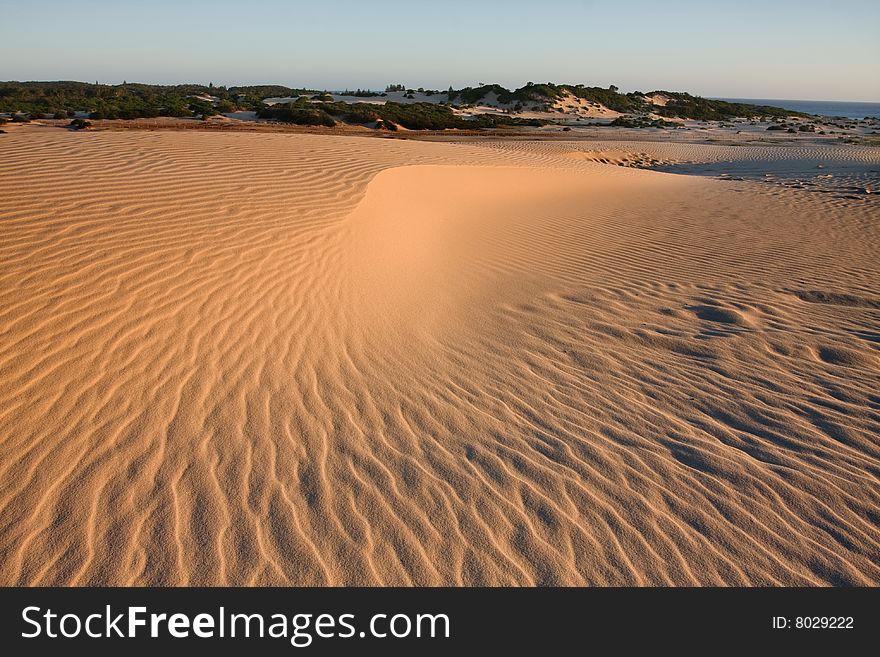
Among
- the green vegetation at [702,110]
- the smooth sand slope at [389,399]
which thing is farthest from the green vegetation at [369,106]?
the smooth sand slope at [389,399]

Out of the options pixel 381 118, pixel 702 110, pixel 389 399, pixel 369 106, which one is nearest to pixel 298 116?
pixel 381 118

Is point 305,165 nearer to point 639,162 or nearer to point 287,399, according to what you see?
point 287,399

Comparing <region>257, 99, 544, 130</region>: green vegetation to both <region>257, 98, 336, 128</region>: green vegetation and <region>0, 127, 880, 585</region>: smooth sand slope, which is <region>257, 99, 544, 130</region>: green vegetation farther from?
<region>0, 127, 880, 585</region>: smooth sand slope

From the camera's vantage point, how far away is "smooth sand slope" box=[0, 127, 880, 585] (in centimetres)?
290

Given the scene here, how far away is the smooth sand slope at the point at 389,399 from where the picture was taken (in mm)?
2898

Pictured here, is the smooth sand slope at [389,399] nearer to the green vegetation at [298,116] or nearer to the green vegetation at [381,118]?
the green vegetation at [298,116]

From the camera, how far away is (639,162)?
77.6 ft

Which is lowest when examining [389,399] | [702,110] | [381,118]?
[389,399]

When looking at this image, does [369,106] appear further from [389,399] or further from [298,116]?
[389,399]

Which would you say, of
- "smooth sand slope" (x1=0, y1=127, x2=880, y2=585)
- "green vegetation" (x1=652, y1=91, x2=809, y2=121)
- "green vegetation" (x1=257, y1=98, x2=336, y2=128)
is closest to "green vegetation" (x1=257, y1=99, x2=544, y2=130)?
"green vegetation" (x1=257, y1=98, x2=336, y2=128)

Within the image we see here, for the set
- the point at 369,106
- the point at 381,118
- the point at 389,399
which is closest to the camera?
the point at 389,399

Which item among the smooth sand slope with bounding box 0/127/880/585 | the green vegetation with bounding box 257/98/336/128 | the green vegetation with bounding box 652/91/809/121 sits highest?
the green vegetation with bounding box 652/91/809/121

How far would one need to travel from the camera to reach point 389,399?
4328mm

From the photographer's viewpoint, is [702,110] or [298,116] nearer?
[298,116]
